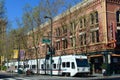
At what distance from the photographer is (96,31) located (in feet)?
155

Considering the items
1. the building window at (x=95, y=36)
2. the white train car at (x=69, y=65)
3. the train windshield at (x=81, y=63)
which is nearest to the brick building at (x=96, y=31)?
the building window at (x=95, y=36)

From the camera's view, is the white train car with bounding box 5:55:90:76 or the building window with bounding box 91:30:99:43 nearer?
the white train car with bounding box 5:55:90:76

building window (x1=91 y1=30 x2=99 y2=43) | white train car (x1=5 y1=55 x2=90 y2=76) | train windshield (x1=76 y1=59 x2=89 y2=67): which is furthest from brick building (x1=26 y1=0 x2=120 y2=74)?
white train car (x1=5 y1=55 x2=90 y2=76)

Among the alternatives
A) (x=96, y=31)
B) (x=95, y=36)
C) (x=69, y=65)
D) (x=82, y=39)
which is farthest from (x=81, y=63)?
(x=82, y=39)

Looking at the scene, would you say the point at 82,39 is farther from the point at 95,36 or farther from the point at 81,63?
the point at 81,63

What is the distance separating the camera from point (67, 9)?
158 feet

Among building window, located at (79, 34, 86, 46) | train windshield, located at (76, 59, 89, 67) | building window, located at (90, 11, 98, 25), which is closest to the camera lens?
train windshield, located at (76, 59, 89, 67)

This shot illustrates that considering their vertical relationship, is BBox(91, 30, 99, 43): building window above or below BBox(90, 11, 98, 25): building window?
below

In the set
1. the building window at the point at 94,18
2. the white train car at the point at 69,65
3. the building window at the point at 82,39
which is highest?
the building window at the point at 94,18

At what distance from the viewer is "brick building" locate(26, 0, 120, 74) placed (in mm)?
44844

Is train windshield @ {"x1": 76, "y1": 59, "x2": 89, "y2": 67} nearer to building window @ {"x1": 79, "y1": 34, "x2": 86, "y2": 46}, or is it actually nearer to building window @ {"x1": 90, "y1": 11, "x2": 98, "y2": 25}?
building window @ {"x1": 90, "y1": 11, "x2": 98, "y2": 25}

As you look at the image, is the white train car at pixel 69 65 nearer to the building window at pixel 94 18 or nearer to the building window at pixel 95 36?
the building window at pixel 95 36

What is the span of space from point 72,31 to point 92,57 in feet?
18.7

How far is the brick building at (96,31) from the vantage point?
147 ft
